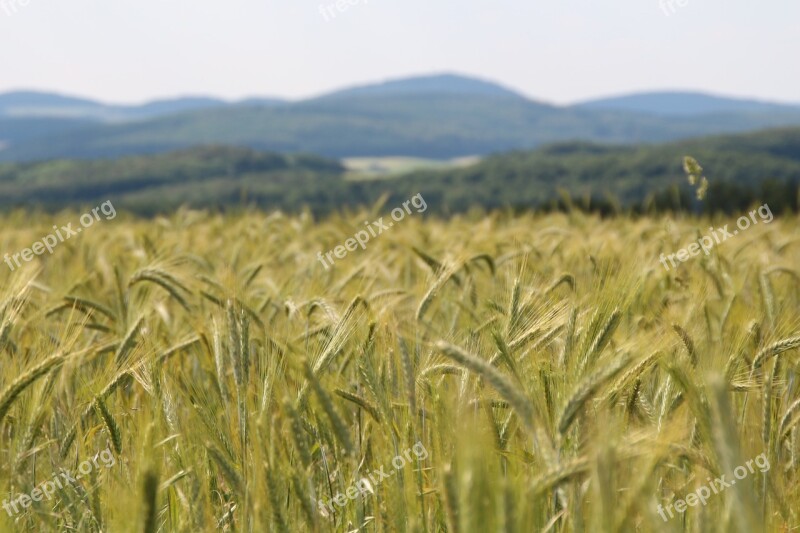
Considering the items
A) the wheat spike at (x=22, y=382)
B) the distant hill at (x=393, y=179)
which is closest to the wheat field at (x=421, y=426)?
the wheat spike at (x=22, y=382)

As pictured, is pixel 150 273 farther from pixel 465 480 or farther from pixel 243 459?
pixel 465 480

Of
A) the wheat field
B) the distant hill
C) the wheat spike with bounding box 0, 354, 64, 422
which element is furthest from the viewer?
the distant hill

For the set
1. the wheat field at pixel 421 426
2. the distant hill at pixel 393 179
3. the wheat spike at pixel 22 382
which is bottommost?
the distant hill at pixel 393 179

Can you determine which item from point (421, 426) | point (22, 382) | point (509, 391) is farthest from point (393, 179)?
point (509, 391)

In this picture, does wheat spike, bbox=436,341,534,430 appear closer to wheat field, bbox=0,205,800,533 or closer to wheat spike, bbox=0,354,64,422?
wheat field, bbox=0,205,800,533

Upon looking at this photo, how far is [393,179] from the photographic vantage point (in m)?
84.1

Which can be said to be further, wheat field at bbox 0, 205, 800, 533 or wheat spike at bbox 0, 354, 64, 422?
wheat spike at bbox 0, 354, 64, 422

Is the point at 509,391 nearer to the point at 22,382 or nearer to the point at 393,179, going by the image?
the point at 22,382

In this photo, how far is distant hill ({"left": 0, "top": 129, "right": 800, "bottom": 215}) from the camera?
229 ft

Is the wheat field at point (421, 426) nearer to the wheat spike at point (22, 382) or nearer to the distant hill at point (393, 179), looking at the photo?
the wheat spike at point (22, 382)

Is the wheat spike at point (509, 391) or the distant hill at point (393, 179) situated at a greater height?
the wheat spike at point (509, 391)

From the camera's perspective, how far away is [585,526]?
1786mm

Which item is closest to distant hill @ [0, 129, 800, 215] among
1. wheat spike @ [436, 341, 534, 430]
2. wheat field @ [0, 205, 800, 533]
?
wheat field @ [0, 205, 800, 533]

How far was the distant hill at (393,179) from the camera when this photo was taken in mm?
69688
